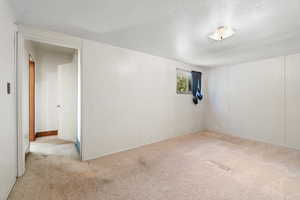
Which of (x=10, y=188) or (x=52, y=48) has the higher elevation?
(x=52, y=48)

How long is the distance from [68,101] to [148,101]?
2112 millimetres

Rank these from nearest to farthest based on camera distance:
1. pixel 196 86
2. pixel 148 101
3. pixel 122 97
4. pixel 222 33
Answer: pixel 222 33 → pixel 122 97 → pixel 148 101 → pixel 196 86

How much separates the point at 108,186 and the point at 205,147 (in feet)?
8.04

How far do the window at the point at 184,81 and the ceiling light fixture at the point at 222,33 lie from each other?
1.91m

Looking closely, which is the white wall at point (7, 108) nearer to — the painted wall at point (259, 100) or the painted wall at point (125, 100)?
the painted wall at point (125, 100)

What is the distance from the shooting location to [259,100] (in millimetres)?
3836

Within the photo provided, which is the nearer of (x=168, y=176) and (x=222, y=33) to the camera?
(x=168, y=176)

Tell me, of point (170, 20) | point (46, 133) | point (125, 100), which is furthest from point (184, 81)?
point (46, 133)

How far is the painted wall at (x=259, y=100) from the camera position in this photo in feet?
11.0

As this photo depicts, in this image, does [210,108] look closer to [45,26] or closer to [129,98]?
[129,98]

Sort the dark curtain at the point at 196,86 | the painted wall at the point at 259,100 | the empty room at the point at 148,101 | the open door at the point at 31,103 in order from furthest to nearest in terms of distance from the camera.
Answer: the dark curtain at the point at 196,86 < the open door at the point at 31,103 < the painted wall at the point at 259,100 < the empty room at the point at 148,101

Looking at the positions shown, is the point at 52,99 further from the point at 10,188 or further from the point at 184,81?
the point at 184,81

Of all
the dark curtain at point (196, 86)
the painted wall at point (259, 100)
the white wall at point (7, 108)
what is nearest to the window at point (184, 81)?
the dark curtain at point (196, 86)

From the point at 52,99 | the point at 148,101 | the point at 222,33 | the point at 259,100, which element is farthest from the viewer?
the point at 52,99
